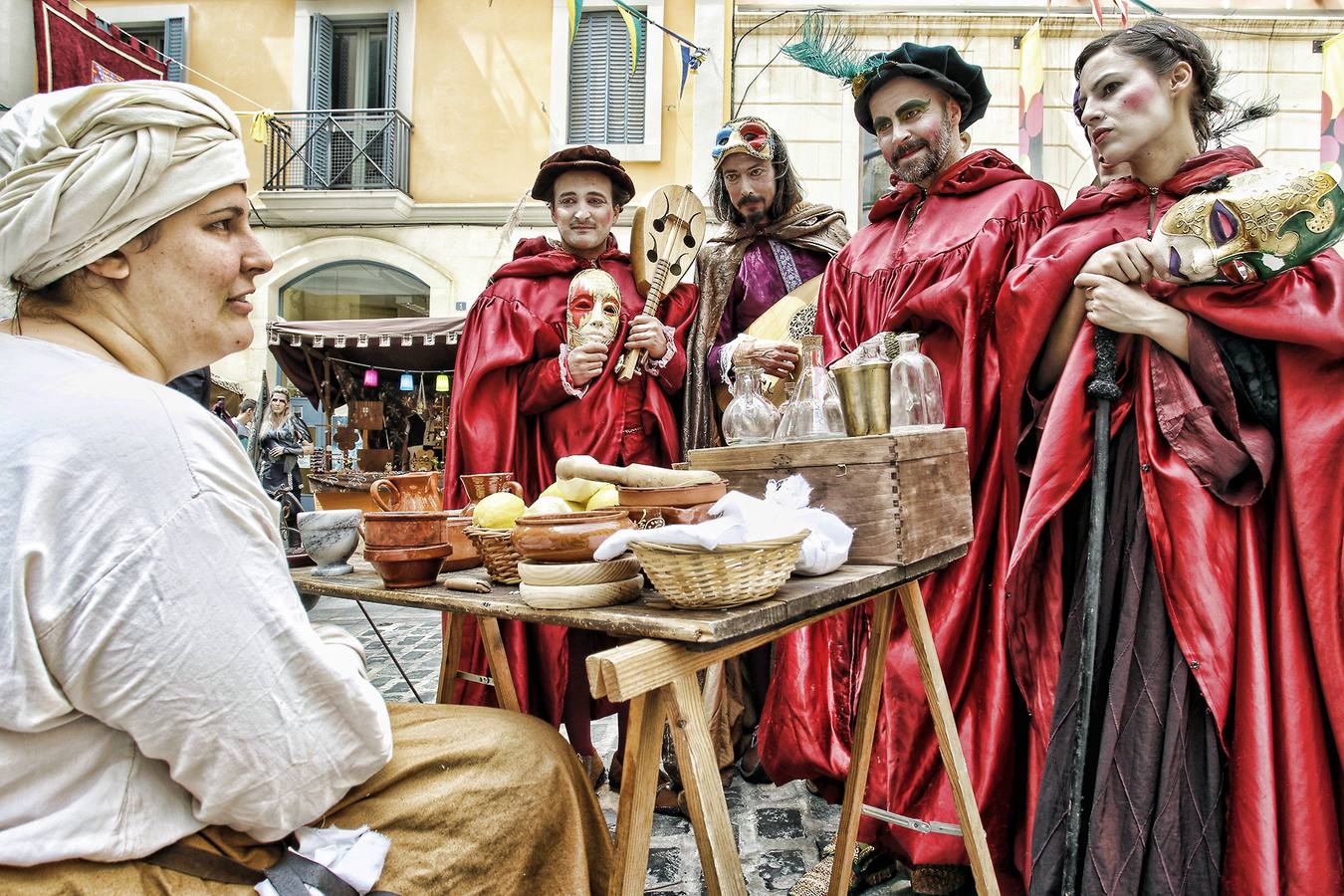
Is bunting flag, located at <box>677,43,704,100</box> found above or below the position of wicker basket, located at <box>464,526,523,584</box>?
above

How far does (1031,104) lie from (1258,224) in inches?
365

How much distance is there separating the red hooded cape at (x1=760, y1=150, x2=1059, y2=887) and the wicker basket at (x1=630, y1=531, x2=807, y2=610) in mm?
1173

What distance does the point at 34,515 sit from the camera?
3.35 ft

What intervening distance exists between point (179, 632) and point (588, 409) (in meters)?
2.03

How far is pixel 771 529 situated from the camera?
4.59 ft

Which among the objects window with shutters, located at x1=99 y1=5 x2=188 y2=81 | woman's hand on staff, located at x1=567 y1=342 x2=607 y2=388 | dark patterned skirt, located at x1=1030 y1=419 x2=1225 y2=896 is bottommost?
dark patterned skirt, located at x1=1030 y1=419 x2=1225 y2=896

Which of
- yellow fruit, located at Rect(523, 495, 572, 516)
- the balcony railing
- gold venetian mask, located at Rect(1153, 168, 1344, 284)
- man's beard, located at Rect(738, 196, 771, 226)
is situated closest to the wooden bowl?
yellow fruit, located at Rect(523, 495, 572, 516)

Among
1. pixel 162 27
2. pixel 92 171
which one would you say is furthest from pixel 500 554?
pixel 162 27

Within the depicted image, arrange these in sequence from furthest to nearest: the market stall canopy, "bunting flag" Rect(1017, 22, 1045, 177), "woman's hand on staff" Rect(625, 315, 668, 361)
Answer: "bunting flag" Rect(1017, 22, 1045, 177) < the market stall canopy < "woman's hand on staff" Rect(625, 315, 668, 361)

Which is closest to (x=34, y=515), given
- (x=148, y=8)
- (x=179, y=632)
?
(x=179, y=632)

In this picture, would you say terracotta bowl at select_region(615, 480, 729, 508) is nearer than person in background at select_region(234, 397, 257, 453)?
Yes

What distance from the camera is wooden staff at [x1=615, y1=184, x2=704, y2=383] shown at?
3.15m

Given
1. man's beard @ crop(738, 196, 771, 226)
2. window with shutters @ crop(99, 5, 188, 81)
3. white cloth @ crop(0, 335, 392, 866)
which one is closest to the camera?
white cloth @ crop(0, 335, 392, 866)

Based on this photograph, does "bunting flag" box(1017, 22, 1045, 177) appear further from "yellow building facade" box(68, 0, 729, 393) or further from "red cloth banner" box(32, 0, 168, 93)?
"red cloth banner" box(32, 0, 168, 93)
